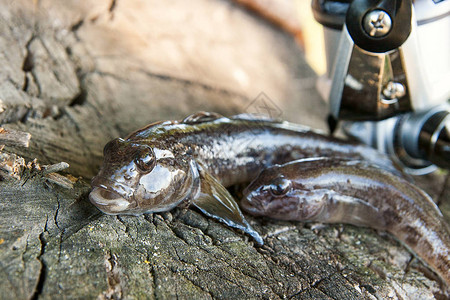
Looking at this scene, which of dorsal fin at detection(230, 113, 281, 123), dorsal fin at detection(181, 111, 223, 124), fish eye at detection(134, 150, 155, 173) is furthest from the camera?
dorsal fin at detection(230, 113, 281, 123)

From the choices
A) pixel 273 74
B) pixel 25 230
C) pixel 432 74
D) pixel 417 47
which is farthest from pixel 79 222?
pixel 273 74

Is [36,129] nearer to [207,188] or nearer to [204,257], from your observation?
[207,188]

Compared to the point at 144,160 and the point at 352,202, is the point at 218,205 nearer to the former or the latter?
the point at 144,160

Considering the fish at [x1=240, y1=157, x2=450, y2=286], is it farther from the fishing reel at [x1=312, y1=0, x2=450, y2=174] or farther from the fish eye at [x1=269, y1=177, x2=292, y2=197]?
the fishing reel at [x1=312, y1=0, x2=450, y2=174]

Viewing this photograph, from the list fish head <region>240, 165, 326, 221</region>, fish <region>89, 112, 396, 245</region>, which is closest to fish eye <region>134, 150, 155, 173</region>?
fish <region>89, 112, 396, 245</region>

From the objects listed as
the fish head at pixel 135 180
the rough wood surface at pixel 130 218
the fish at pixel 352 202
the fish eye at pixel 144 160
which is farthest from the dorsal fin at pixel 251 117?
the fish eye at pixel 144 160

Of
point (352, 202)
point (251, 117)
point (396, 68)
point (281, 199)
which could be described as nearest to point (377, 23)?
point (396, 68)

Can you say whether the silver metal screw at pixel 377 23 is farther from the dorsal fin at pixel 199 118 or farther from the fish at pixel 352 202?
the dorsal fin at pixel 199 118

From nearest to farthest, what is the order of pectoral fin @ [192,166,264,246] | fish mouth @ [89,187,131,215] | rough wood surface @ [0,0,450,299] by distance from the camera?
1. rough wood surface @ [0,0,450,299]
2. fish mouth @ [89,187,131,215]
3. pectoral fin @ [192,166,264,246]
